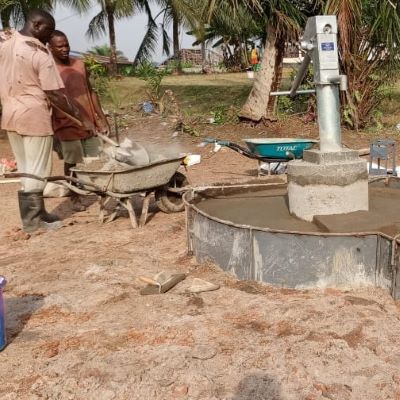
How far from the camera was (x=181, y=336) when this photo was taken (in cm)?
306

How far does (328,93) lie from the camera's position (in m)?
4.20

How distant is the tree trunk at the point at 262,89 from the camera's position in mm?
11656

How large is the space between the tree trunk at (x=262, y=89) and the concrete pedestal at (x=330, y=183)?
798 centimetres

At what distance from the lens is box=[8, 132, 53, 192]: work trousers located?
5.26 meters

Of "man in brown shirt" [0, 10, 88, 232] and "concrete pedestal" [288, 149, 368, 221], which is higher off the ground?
"man in brown shirt" [0, 10, 88, 232]

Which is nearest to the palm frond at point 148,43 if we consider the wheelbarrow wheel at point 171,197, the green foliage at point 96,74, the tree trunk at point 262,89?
the green foliage at point 96,74

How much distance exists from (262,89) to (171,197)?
6699 mm

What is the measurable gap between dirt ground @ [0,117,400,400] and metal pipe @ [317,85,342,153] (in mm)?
1266

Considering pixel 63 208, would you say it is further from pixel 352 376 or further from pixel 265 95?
pixel 265 95

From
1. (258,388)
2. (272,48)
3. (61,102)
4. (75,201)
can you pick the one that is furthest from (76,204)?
(272,48)

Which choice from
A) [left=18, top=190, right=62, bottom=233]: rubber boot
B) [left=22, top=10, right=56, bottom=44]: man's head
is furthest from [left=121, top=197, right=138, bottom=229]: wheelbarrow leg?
[left=22, top=10, right=56, bottom=44]: man's head

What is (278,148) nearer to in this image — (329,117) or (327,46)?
A: (329,117)

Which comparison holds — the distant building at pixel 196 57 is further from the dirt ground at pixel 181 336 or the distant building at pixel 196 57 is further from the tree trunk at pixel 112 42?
the dirt ground at pixel 181 336

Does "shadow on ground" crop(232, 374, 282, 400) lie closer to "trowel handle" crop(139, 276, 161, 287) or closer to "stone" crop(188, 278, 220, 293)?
"stone" crop(188, 278, 220, 293)
